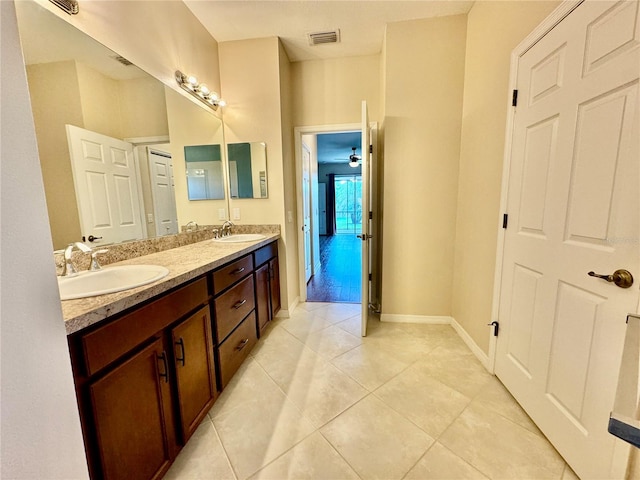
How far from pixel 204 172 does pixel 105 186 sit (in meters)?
0.99

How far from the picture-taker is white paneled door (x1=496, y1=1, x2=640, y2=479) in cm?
94

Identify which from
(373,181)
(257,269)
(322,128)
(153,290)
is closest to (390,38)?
(322,128)

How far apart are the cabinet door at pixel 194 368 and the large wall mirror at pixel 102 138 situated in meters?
0.71

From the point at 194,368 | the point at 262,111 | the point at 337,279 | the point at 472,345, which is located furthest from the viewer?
the point at 337,279

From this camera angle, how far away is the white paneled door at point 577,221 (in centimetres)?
94

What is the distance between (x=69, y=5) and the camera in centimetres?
125

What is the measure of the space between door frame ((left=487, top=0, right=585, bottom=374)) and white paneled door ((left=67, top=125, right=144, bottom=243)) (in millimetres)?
2354

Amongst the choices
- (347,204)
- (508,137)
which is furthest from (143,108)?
(347,204)

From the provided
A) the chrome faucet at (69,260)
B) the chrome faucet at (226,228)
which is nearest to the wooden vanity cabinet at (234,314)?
the chrome faucet at (69,260)

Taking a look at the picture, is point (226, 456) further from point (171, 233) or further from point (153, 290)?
point (171, 233)

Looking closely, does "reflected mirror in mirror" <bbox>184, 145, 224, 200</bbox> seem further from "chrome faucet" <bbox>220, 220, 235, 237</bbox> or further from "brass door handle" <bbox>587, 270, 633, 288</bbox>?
"brass door handle" <bbox>587, 270, 633, 288</bbox>

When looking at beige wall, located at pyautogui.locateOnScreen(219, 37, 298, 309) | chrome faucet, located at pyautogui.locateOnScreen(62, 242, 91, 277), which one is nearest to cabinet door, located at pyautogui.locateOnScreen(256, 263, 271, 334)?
beige wall, located at pyautogui.locateOnScreen(219, 37, 298, 309)

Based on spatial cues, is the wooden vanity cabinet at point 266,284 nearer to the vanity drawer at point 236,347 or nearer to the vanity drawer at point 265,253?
the vanity drawer at point 265,253

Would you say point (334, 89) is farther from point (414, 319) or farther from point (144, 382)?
point (144, 382)
